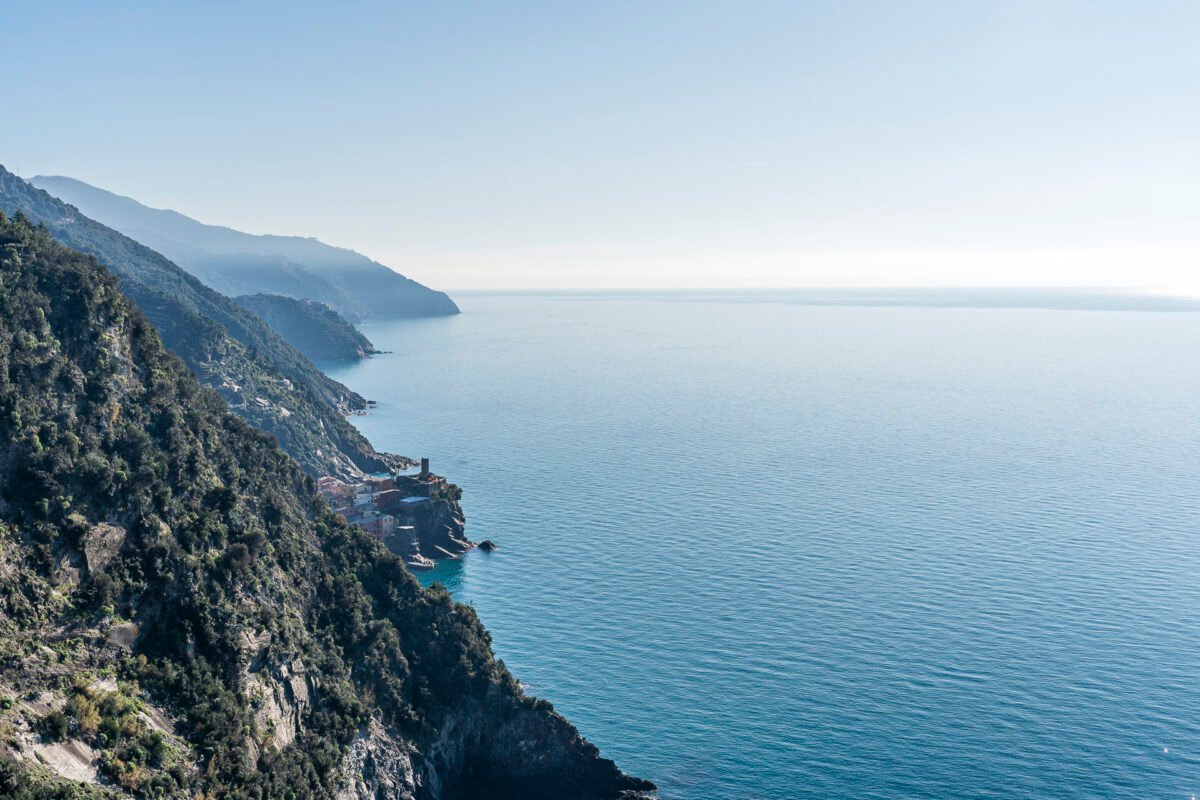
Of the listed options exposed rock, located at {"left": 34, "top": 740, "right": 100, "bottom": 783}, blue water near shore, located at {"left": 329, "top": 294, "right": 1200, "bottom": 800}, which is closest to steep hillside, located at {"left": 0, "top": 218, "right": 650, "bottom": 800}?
exposed rock, located at {"left": 34, "top": 740, "right": 100, "bottom": 783}

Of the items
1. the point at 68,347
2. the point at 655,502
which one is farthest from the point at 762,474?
the point at 68,347

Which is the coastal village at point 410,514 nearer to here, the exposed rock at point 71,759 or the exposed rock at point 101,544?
the exposed rock at point 101,544

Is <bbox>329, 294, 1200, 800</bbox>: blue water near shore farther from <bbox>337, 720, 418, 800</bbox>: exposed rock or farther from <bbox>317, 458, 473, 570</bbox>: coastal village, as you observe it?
<bbox>337, 720, 418, 800</bbox>: exposed rock

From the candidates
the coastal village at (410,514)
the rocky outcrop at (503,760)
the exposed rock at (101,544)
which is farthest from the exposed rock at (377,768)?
the coastal village at (410,514)

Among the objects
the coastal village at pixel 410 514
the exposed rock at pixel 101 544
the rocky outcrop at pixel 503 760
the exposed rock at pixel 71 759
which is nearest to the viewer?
the exposed rock at pixel 71 759

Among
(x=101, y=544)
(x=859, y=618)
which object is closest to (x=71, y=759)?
(x=101, y=544)

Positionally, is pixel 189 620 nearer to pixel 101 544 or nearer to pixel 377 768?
pixel 101 544
